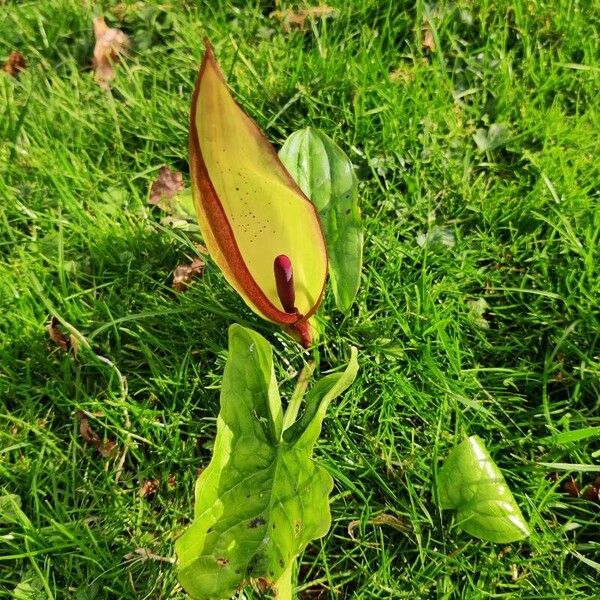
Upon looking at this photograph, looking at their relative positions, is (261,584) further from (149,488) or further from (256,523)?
(149,488)

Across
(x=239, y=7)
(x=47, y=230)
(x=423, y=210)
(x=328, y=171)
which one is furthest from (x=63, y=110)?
(x=423, y=210)

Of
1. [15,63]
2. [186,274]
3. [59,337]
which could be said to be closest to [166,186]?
[186,274]

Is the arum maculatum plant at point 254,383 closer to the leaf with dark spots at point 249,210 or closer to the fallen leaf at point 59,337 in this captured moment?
the leaf with dark spots at point 249,210

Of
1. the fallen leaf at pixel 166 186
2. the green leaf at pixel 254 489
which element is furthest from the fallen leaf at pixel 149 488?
the fallen leaf at pixel 166 186

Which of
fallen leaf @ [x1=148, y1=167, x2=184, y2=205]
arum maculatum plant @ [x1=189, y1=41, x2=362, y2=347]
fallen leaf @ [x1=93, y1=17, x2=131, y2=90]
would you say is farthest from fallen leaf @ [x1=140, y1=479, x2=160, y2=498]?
fallen leaf @ [x1=93, y1=17, x2=131, y2=90]

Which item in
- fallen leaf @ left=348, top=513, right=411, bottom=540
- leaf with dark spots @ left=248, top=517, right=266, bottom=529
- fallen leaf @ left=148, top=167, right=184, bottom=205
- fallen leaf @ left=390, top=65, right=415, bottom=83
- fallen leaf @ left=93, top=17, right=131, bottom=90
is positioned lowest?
fallen leaf @ left=348, top=513, right=411, bottom=540

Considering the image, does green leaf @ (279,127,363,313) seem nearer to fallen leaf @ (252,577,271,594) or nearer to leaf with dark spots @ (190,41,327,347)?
leaf with dark spots @ (190,41,327,347)
